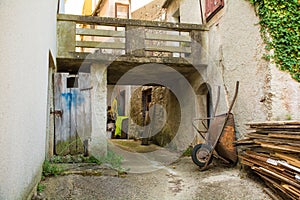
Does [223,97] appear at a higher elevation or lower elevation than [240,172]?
higher

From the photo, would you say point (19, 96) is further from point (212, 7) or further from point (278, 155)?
point (212, 7)

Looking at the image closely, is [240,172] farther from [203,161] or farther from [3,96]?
[3,96]

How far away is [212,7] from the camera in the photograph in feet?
20.5

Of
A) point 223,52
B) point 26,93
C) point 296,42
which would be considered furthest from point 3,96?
point 223,52

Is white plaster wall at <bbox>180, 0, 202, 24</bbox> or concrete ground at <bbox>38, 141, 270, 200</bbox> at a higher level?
white plaster wall at <bbox>180, 0, 202, 24</bbox>

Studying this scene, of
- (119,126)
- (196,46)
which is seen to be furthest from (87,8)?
(196,46)

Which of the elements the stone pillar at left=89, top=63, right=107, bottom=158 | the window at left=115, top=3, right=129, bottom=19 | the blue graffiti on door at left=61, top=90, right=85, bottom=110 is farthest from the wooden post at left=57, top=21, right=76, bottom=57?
the window at left=115, top=3, right=129, bottom=19

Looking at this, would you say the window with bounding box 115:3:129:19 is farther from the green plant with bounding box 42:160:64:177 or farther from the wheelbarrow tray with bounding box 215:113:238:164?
the green plant with bounding box 42:160:64:177

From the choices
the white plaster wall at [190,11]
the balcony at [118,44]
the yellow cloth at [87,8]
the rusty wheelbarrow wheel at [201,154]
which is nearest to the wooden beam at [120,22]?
the balcony at [118,44]

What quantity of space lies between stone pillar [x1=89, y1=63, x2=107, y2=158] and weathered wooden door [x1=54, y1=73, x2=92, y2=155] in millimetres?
376

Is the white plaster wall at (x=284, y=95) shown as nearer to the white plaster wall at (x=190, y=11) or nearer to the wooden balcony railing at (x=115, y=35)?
the wooden balcony railing at (x=115, y=35)

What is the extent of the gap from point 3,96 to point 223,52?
4775 millimetres

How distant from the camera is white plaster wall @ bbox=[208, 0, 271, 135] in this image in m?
4.66

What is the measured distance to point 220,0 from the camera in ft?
19.2
